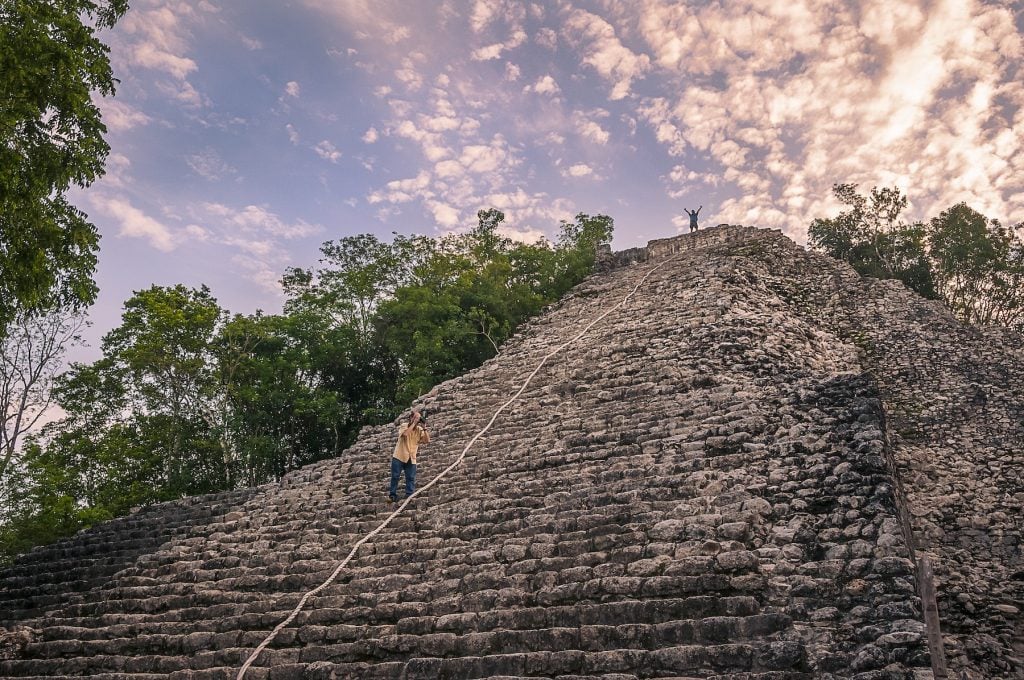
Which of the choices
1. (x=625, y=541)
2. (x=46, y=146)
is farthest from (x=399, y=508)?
(x=46, y=146)

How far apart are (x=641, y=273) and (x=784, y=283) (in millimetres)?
2974

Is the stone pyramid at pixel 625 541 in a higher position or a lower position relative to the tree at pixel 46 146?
lower

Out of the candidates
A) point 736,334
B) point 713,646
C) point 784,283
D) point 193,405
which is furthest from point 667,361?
point 193,405

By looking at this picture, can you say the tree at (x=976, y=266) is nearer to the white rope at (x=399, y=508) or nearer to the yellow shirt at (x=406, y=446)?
the white rope at (x=399, y=508)

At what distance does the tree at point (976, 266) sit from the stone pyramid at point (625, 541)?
8.84 metres

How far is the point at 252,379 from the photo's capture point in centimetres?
1412

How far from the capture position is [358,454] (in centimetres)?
716

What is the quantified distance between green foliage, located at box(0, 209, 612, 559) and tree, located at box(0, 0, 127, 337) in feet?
22.8

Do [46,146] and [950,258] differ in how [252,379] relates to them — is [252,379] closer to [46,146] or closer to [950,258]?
[46,146]

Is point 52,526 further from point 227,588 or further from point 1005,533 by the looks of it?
point 1005,533

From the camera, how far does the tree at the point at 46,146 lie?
16.7 ft

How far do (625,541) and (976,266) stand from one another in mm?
17532

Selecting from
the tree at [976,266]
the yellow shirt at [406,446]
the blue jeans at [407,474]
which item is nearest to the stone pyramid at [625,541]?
the blue jeans at [407,474]

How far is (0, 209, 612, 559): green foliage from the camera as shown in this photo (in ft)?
41.0
